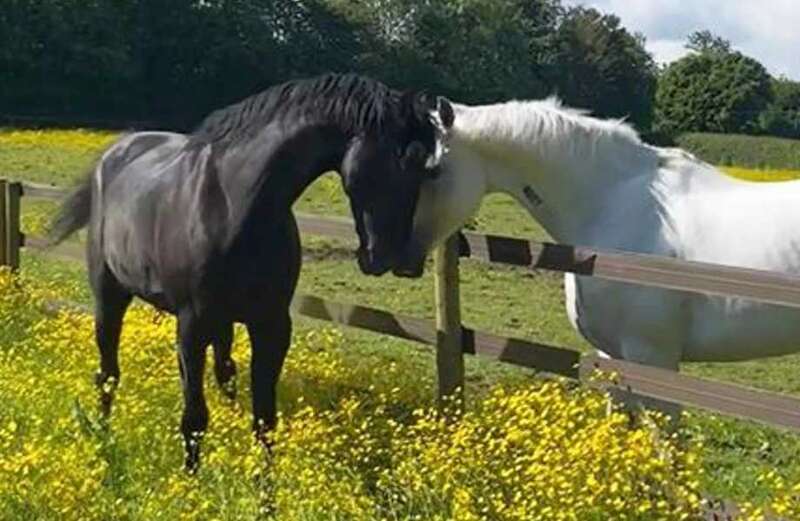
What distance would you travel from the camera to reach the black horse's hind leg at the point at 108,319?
6812 millimetres

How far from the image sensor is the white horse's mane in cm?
570

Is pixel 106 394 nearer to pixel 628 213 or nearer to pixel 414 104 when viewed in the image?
pixel 414 104

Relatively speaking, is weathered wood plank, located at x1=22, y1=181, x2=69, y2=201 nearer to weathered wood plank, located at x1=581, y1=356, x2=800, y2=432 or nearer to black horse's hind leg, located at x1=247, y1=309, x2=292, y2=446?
black horse's hind leg, located at x1=247, y1=309, x2=292, y2=446

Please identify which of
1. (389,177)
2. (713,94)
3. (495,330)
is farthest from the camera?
(713,94)

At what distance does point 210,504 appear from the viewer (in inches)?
188

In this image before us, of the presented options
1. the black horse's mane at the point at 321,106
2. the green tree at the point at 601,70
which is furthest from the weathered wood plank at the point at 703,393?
the green tree at the point at 601,70

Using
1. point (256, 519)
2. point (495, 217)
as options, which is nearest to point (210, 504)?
point (256, 519)

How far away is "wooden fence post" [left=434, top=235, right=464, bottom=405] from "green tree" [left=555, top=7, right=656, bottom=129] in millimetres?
84730

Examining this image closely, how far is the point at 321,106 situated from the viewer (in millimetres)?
5395

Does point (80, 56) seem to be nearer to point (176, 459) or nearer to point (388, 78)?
point (388, 78)

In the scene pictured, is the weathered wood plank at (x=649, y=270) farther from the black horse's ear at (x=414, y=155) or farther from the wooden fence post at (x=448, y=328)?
the black horse's ear at (x=414, y=155)

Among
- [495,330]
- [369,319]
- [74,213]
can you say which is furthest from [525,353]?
[495,330]

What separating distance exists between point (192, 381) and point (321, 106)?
1.37 metres

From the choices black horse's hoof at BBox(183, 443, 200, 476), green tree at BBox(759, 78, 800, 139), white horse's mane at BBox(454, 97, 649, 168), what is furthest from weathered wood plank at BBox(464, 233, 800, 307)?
green tree at BBox(759, 78, 800, 139)
